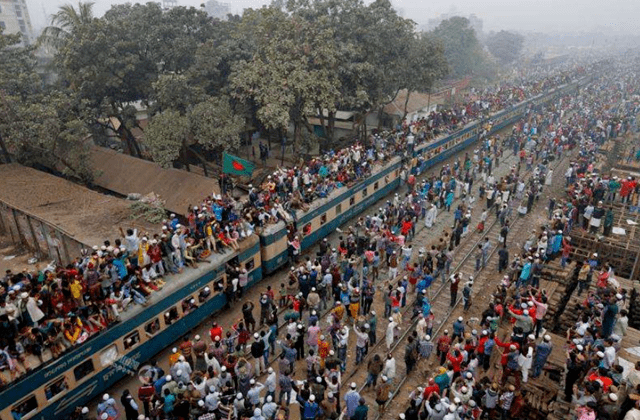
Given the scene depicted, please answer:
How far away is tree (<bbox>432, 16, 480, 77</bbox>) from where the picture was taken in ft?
228

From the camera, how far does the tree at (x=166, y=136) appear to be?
2569 centimetres

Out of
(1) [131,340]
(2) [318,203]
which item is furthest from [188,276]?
(2) [318,203]

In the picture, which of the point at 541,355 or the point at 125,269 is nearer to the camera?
the point at 541,355

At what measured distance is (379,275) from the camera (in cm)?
2011

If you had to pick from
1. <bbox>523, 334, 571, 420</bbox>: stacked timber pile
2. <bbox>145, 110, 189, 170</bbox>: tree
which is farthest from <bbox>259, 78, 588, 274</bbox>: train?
<bbox>523, 334, 571, 420</bbox>: stacked timber pile

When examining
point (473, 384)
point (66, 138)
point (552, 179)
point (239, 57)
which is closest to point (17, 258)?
point (66, 138)

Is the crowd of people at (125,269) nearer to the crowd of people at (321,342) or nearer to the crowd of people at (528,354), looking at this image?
the crowd of people at (321,342)

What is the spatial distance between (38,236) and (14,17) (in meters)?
93.1

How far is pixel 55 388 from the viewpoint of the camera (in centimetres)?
1228

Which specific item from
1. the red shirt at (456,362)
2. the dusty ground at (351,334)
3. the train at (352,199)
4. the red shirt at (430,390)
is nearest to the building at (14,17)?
the train at (352,199)

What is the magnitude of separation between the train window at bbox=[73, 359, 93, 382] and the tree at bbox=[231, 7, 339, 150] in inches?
669

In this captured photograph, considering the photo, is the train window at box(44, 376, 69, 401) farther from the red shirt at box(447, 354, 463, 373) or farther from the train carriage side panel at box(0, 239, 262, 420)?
the red shirt at box(447, 354, 463, 373)

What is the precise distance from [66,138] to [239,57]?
39.4ft

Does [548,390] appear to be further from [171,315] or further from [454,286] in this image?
[171,315]
